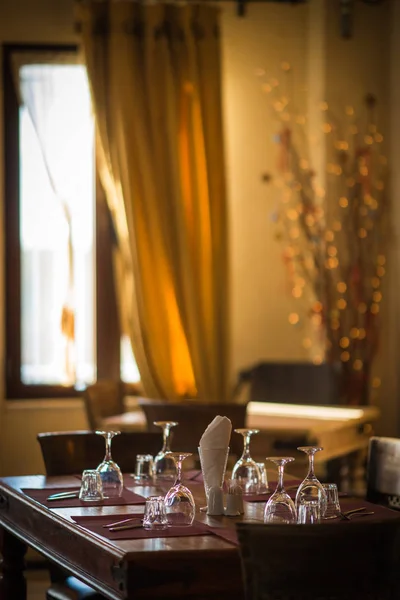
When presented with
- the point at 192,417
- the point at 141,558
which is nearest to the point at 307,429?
the point at 192,417

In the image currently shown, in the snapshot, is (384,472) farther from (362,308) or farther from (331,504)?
(362,308)

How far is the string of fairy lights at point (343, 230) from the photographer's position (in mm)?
5801

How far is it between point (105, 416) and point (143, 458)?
1.88m

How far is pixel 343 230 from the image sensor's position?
5895mm

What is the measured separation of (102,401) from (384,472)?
214 cm

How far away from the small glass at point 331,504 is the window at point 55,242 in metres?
3.45

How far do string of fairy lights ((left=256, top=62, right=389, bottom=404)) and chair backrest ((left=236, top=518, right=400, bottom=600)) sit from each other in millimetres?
3753

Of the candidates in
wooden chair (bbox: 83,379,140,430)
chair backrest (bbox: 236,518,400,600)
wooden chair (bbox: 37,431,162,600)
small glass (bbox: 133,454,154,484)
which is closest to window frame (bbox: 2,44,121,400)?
wooden chair (bbox: 83,379,140,430)

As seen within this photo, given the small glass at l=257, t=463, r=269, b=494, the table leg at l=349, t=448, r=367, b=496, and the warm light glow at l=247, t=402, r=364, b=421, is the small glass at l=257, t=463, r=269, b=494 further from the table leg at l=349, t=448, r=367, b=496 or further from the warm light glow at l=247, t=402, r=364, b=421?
the table leg at l=349, t=448, r=367, b=496

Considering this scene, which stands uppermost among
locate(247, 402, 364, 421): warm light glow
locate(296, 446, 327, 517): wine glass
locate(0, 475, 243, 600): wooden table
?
locate(296, 446, 327, 517): wine glass

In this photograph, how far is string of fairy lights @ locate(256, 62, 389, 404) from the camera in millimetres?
5801

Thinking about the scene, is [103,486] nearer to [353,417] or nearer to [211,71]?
[353,417]

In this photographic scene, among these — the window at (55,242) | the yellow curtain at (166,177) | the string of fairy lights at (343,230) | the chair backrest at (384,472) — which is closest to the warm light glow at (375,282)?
the string of fairy lights at (343,230)

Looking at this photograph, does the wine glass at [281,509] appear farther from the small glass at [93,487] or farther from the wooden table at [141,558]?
the small glass at [93,487]
